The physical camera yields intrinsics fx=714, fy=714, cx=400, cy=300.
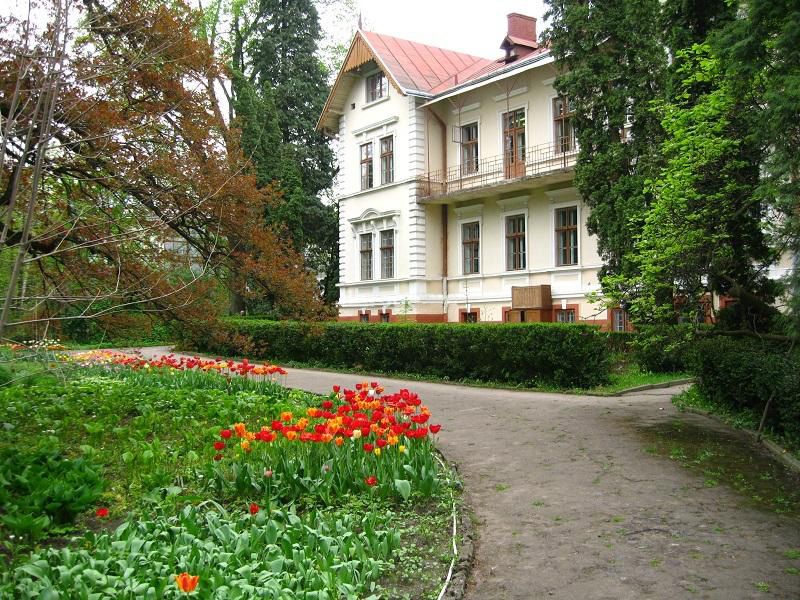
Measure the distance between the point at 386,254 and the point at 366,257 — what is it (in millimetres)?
1577

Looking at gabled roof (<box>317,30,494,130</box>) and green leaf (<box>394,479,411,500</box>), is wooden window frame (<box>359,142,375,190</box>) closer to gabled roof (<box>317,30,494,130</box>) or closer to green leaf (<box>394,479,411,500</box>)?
gabled roof (<box>317,30,494,130</box>)

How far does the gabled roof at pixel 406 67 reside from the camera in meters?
30.0

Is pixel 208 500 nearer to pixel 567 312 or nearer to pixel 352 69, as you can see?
pixel 567 312

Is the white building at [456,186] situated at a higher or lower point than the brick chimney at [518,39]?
lower

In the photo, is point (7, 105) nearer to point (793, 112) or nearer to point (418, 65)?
point (793, 112)

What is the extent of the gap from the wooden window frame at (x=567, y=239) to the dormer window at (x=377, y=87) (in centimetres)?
1052

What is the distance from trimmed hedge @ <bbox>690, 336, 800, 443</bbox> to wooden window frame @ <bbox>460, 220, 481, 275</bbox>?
54.2ft

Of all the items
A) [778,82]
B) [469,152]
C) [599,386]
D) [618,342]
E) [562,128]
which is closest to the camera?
[778,82]

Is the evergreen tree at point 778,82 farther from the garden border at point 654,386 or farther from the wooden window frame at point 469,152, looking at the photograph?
the wooden window frame at point 469,152

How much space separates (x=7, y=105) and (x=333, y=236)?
3000cm

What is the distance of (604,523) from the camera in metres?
6.14

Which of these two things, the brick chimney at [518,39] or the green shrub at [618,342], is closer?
the green shrub at [618,342]

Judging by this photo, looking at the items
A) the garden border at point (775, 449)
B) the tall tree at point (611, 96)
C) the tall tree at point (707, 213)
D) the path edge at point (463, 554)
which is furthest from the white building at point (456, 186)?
the path edge at point (463, 554)

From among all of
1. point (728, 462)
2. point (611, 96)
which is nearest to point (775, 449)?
point (728, 462)
